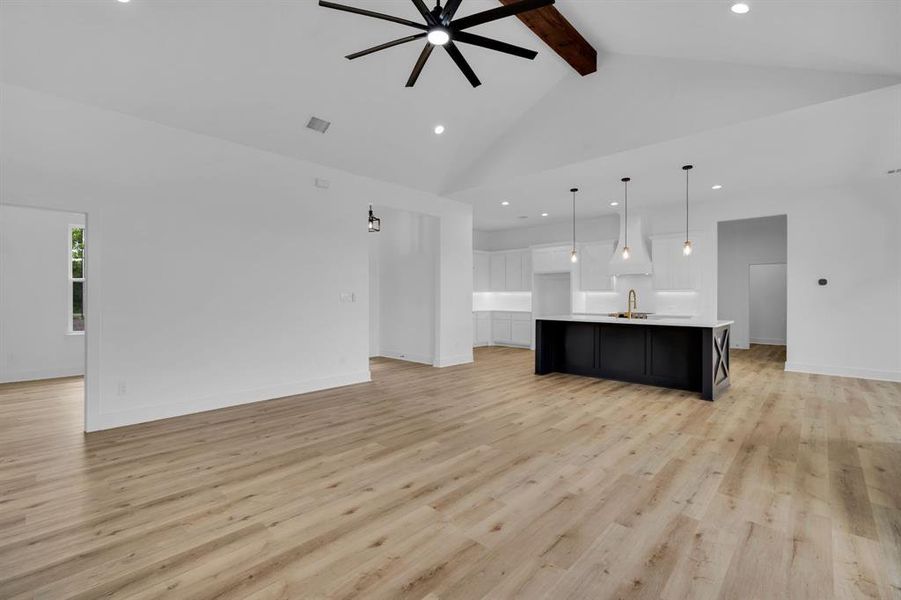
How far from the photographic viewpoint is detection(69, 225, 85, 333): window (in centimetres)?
668

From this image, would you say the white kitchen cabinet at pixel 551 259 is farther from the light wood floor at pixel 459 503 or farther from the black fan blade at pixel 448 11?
the black fan blade at pixel 448 11

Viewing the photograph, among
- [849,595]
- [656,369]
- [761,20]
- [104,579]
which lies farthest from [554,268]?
[104,579]

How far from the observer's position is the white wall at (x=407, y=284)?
24.5ft

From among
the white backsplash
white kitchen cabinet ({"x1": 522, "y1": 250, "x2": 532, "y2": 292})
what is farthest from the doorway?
the white backsplash

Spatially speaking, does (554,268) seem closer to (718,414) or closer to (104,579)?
(718,414)

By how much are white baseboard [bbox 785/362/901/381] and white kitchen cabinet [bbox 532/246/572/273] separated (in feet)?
14.2

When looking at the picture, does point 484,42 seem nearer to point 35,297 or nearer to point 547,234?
point 547,234

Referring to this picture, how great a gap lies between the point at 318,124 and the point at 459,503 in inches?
172

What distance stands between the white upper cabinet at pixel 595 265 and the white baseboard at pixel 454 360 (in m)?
3.27

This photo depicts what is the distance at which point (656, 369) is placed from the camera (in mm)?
5621

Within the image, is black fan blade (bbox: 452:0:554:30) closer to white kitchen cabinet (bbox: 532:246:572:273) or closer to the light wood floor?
the light wood floor

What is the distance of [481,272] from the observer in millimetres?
10742

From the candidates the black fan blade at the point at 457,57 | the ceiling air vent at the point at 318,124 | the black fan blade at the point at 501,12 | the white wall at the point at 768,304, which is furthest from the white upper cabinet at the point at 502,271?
the black fan blade at the point at 501,12

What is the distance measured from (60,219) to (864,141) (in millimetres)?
10847
